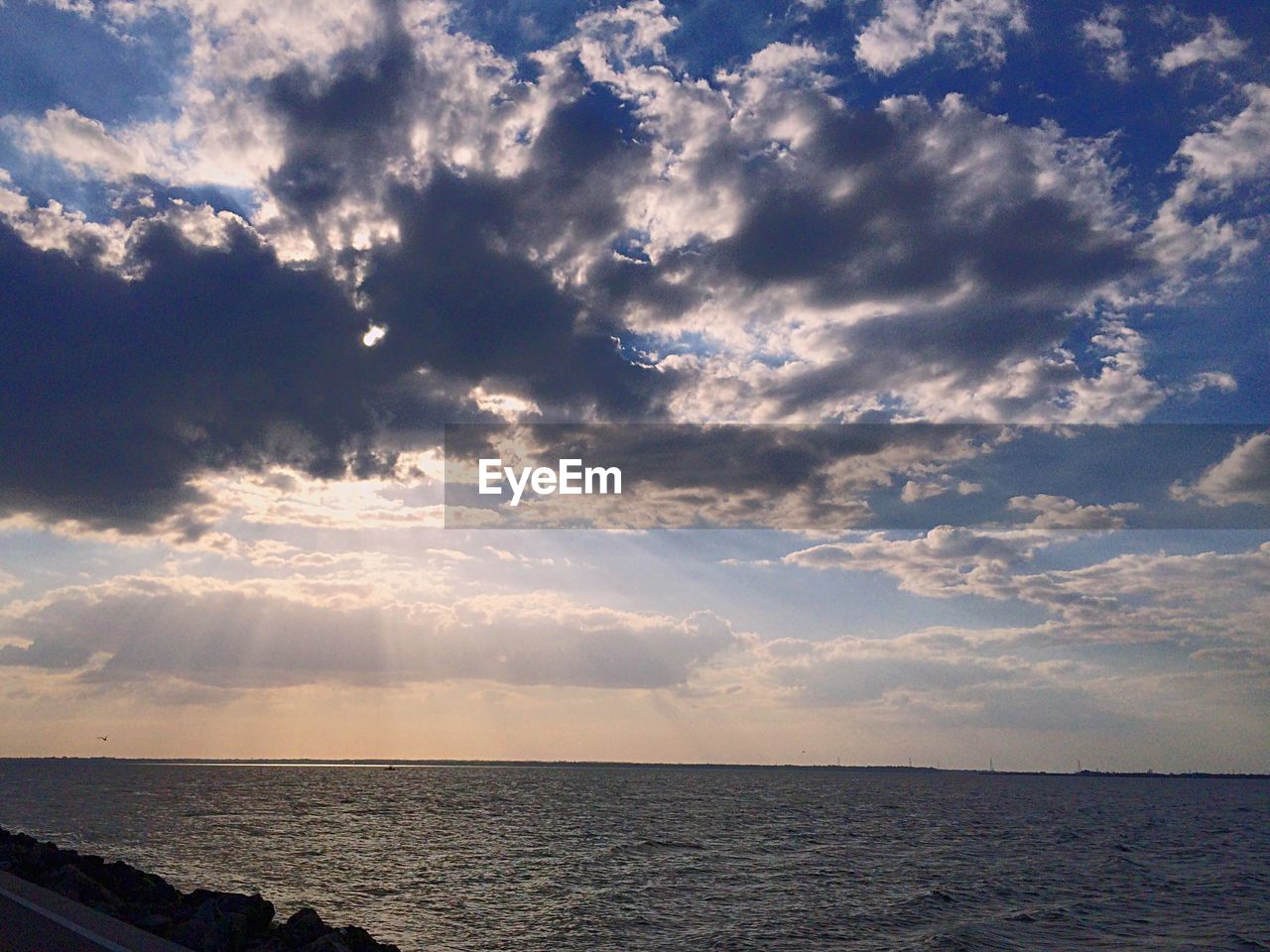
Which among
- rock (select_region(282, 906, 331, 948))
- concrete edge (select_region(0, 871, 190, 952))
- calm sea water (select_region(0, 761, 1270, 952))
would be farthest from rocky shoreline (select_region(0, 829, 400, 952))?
calm sea water (select_region(0, 761, 1270, 952))

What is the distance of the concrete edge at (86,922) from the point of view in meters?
20.0

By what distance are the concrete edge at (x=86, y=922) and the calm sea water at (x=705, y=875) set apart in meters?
11.9

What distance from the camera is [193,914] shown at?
87.0ft

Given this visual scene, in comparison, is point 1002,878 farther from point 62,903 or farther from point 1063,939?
point 62,903

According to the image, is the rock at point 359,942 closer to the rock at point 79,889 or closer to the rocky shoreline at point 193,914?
the rocky shoreline at point 193,914

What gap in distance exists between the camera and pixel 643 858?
58.9m

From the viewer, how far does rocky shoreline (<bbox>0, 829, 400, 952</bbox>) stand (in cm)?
2455

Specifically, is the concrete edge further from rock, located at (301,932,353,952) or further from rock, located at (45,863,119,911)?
rock, located at (301,932,353,952)

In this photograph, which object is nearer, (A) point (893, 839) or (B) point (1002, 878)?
(B) point (1002, 878)

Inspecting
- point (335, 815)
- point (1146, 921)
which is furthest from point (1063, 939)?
point (335, 815)

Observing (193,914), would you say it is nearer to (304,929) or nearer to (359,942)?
(304,929)

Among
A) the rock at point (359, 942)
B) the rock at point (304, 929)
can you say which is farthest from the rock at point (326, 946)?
the rock at point (359, 942)

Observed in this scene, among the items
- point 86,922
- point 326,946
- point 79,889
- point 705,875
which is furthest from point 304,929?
point 705,875

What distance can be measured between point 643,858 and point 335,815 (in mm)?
52700
